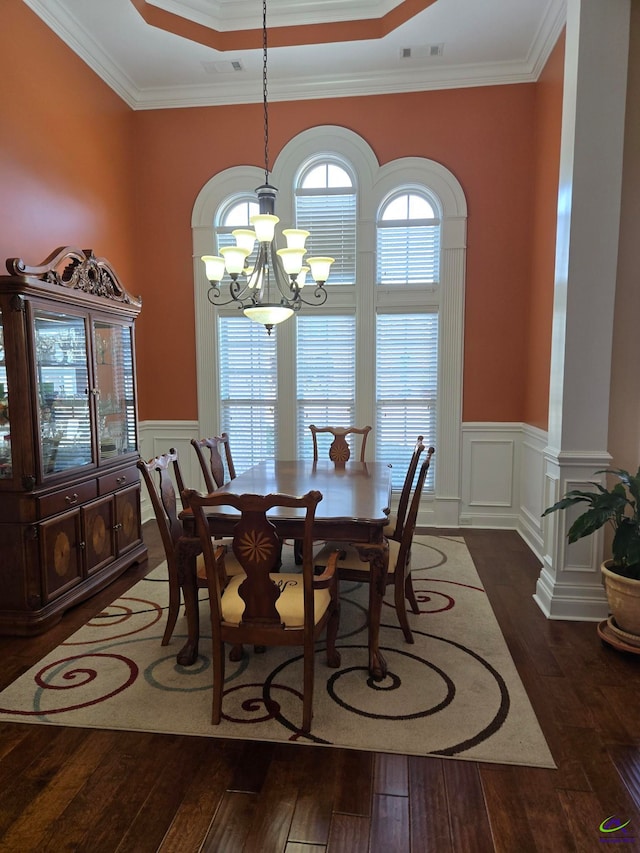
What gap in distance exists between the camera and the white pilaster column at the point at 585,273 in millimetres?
2971

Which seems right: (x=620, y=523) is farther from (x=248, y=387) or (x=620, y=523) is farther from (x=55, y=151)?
(x=55, y=151)

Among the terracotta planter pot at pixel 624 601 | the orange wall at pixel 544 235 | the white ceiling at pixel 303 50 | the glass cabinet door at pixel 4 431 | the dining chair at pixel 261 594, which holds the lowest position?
the terracotta planter pot at pixel 624 601

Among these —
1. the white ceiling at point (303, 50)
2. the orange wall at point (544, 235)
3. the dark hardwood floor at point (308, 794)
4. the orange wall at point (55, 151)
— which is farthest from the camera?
the orange wall at point (544, 235)

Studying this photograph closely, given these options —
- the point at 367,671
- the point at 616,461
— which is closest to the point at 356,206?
the point at 616,461

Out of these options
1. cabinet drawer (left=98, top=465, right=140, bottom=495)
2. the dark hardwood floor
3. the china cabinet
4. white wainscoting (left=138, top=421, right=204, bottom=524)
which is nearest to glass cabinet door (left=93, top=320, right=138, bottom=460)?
the china cabinet

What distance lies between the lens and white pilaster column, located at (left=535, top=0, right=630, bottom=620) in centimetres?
297

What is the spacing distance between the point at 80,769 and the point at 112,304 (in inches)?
110

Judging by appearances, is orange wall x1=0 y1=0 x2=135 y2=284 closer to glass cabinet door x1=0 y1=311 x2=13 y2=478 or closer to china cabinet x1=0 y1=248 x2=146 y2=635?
china cabinet x1=0 y1=248 x2=146 y2=635

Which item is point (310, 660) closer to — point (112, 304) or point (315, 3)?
point (112, 304)

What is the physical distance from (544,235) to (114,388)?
11.5 ft

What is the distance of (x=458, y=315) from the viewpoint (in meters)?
4.80

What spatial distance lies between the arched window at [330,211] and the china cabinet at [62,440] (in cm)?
188

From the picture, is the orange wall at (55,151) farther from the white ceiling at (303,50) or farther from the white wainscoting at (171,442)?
the white wainscoting at (171,442)

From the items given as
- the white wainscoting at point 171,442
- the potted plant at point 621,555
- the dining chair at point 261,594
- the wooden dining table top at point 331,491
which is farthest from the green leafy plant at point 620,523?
the white wainscoting at point 171,442
